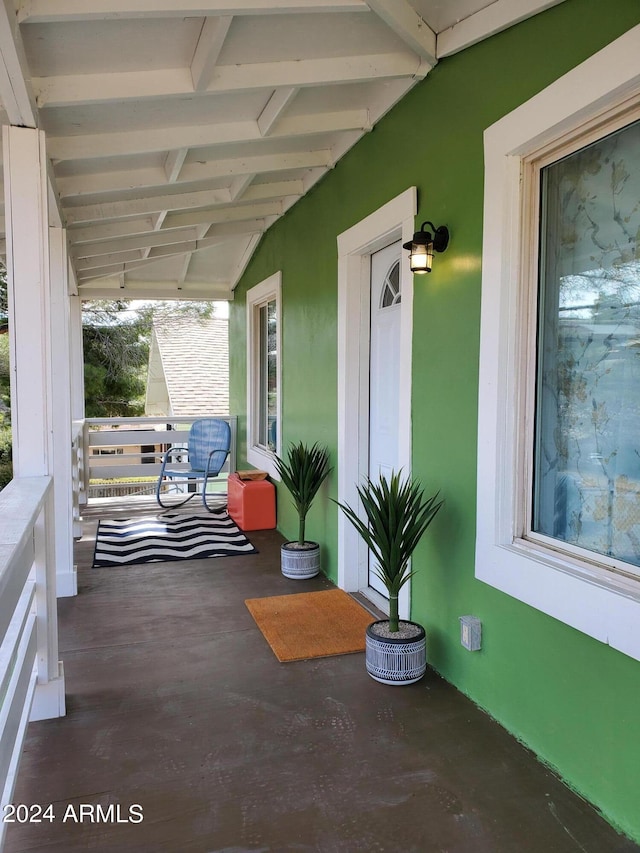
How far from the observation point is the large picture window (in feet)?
5.97

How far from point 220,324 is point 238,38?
11856 mm

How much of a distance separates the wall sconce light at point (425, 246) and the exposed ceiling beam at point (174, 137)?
111cm

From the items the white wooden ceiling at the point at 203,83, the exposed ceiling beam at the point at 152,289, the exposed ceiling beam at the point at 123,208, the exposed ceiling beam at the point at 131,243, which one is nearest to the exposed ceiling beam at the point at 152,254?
the exposed ceiling beam at the point at 131,243

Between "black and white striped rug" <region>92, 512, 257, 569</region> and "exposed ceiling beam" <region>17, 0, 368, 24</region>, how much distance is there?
3468 mm

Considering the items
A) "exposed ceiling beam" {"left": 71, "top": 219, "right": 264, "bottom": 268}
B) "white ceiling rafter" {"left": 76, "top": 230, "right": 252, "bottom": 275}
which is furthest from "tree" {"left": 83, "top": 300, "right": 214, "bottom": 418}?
"exposed ceiling beam" {"left": 71, "top": 219, "right": 264, "bottom": 268}

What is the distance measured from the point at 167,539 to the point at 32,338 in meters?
3.08

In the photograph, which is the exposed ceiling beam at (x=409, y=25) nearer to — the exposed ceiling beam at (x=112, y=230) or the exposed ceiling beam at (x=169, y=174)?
the exposed ceiling beam at (x=169, y=174)

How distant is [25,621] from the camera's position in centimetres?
208

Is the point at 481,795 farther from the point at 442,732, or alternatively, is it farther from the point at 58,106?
the point at 58,106

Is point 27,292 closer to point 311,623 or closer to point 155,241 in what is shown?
point 311,623

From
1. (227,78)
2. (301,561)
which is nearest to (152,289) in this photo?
(301,561)

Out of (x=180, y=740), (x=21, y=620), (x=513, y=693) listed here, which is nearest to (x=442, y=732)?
(x=513, y=693)

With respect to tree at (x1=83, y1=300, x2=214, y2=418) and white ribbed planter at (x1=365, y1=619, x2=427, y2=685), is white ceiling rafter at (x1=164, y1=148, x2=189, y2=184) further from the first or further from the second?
tree at (x1=83, y1=300, x2=214, y2=418)

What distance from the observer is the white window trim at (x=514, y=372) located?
183 cm
